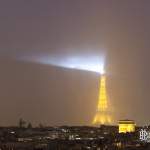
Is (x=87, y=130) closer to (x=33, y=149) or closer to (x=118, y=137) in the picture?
(x=118, y=137)

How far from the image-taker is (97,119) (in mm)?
100750

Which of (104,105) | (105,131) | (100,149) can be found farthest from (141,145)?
(105,131)

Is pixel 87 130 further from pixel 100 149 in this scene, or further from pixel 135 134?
pixel 100 149

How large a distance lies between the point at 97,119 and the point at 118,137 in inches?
462

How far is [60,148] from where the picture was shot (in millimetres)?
70938

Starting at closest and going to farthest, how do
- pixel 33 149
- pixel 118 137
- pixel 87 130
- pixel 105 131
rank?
pixel 33 149 < pixel 118 137 < pixel 105 131 < pixel 87 130

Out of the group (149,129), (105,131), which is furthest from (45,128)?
(149,129)

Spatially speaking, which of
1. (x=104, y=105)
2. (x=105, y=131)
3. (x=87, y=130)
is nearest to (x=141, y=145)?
(x=104, y=105)

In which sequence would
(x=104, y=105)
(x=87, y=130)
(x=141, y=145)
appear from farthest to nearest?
1. (x=87, y=130)
2. (x=104, y=105)
3. (x=141, y=145)

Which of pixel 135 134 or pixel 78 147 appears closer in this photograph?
pixel 78 147

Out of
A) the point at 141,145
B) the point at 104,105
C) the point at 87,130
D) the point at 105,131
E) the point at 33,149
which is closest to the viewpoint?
the point at 33,149

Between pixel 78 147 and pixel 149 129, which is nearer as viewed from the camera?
pixel 78 147

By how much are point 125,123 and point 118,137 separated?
13.7m

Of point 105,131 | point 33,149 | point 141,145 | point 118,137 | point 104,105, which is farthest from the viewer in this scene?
point 105,131
